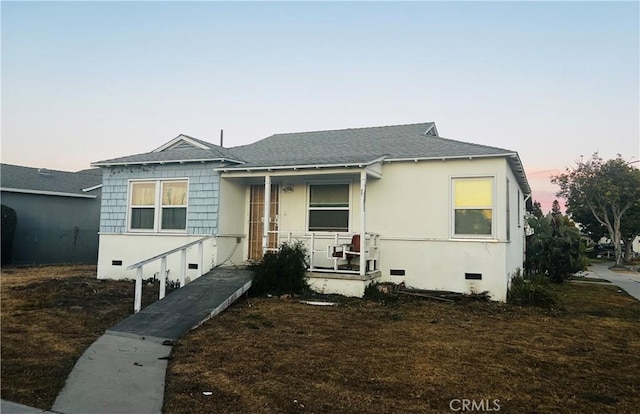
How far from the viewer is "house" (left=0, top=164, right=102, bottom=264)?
19.9m

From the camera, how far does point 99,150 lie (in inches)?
813

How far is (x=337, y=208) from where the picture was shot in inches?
500

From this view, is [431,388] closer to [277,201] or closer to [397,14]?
[277,201]

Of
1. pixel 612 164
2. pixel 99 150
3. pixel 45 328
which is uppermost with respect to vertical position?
pixel 612 164

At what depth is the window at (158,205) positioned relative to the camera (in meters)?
13.0

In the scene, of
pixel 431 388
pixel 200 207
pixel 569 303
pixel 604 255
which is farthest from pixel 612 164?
pixel 431 388

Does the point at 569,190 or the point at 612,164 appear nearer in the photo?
the point at 612,164

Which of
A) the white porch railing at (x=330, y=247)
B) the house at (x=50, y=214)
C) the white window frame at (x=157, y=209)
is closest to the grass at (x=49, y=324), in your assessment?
the white window frame at (x=157, y=209)

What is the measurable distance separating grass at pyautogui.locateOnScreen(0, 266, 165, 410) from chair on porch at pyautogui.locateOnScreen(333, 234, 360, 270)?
4.78 metres

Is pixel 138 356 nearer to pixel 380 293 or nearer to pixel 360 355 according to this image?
pixel 360 355

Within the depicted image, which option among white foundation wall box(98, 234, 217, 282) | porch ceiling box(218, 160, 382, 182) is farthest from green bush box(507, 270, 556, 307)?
white foundation wall box(98, 234, 217, 282)

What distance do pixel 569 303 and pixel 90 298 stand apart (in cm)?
1239

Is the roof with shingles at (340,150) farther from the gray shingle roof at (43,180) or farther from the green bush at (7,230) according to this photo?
the gray shingle roof at (43,180)

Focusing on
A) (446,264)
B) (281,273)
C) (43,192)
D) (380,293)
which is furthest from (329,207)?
(43,192)
